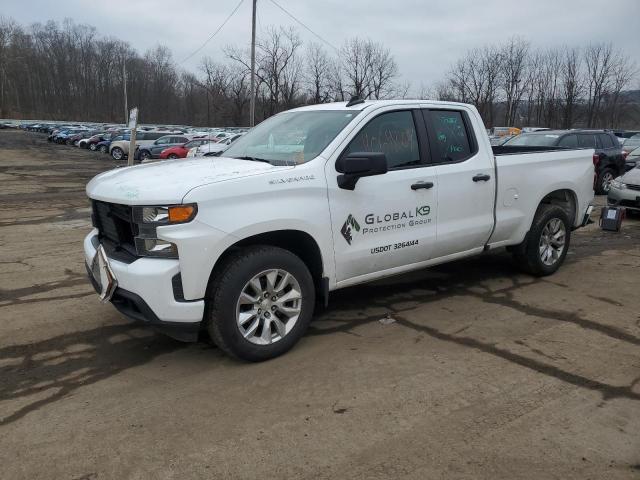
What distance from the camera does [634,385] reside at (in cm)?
360

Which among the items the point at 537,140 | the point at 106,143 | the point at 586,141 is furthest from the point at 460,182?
the point at 106,143

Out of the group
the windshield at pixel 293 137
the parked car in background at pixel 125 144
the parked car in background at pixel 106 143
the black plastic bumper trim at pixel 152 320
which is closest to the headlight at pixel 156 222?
the black plastic bumper trim at pixel 152 320

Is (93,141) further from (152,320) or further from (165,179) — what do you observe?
(152,320)

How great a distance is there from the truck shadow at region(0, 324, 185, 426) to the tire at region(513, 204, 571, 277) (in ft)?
13.0

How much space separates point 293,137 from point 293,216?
1044 millimetres

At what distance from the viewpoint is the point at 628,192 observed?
10.5 meters

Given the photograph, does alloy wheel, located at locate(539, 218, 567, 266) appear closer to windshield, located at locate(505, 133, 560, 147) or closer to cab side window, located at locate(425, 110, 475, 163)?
cab side window, located at locate(425, 110, 475, 163)

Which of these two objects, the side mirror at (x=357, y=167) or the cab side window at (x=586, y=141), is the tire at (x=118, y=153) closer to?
the cab side window at (x=586, y=141)

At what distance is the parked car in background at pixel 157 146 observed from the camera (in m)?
32.3

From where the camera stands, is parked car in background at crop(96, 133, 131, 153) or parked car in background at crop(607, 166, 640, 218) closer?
parked car in background at crop(607, 166, 640, 218)

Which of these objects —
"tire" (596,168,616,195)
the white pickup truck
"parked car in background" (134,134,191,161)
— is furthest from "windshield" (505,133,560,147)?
"parked car in background" (134,134,191,161)

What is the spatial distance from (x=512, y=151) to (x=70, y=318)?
5054mm

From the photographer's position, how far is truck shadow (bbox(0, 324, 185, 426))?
11.6 feet

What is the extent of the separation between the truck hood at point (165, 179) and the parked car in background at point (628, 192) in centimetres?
910
